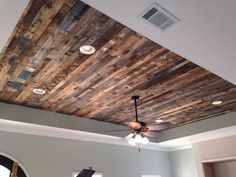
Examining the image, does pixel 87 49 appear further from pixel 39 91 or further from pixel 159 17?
pixel 39 91

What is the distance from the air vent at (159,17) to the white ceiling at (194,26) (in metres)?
0.03

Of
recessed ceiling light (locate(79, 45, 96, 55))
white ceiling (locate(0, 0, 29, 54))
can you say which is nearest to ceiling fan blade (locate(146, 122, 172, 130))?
recessed ceiling light (locate(79, 45, 96, 55))

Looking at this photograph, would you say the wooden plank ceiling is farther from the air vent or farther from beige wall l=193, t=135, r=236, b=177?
beige wall l=193, t=135, r=236, b=177

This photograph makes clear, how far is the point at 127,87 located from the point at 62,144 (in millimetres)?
1882

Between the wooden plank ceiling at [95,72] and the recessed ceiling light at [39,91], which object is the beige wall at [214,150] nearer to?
the wooden plank ceiling at [95,72]

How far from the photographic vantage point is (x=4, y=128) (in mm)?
4109

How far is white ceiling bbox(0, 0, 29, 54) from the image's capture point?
1785 millimetres

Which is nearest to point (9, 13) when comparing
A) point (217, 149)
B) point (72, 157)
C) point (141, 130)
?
point (141, 130)

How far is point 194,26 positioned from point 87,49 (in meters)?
1.22

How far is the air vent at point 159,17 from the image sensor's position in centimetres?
184

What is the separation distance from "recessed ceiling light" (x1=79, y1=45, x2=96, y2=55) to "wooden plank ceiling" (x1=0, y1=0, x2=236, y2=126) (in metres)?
0.05

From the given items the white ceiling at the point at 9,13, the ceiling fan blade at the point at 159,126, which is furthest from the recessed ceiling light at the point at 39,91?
the ceiling fan blade at the point at 159,126

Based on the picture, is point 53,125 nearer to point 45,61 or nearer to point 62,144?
point 62,144

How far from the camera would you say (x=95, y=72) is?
128 inches
